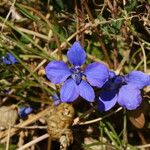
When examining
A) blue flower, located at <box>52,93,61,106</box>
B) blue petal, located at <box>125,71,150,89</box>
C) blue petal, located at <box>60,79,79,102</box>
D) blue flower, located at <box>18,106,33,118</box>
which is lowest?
blue flower, located at <box>18,106,33,118</box>

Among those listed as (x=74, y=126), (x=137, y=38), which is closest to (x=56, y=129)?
(x=74, y=126)

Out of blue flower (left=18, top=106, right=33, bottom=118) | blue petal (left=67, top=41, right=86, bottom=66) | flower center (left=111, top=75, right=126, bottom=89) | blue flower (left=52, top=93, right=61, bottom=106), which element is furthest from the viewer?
blue flower (left=18, top=106, right=33, bottom=118)

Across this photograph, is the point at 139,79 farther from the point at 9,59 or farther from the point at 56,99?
the point at 9,59

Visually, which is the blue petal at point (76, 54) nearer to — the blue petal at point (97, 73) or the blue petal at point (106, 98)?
the blue petal at point (97, 73)

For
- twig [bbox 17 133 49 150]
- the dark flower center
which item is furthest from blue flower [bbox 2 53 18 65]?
the dark flower center

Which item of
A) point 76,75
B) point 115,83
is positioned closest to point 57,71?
point 76,75

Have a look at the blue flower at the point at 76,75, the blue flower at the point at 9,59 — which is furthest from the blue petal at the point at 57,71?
the blue flower at the point at 9,59

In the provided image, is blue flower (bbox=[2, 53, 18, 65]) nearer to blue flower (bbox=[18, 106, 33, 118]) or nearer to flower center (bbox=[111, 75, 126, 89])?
blue flower (bbox=[18, 106, 33, 118])
